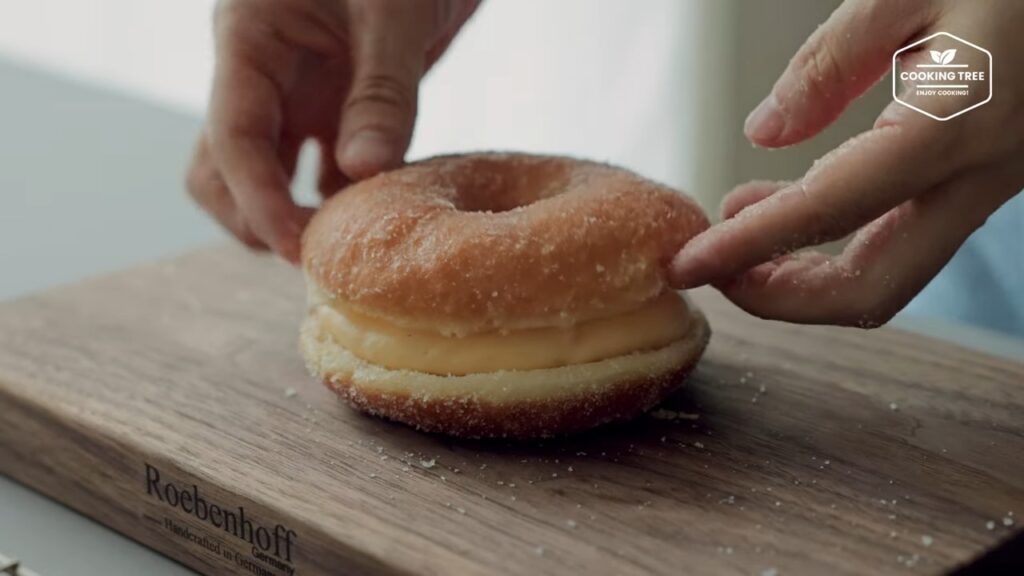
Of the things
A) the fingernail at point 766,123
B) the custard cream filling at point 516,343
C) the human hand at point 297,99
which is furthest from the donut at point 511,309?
the human hand at point 297,99

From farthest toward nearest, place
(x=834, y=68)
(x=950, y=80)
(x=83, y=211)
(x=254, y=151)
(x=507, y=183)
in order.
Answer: (x=83, y=211), (x=254, y=151), (x=507, y=183), (x=834, y=68), (x=950, y=80)

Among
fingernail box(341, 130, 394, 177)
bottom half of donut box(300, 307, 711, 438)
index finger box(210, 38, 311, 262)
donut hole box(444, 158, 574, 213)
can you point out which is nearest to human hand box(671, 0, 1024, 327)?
bottom half of donut box(300, 307, 711, 438)

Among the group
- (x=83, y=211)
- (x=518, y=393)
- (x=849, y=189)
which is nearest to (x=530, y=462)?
(x=518, y=393)

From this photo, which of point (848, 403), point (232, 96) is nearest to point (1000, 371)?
point (848, 403)

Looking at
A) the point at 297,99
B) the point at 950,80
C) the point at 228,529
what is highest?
the point at 950,80

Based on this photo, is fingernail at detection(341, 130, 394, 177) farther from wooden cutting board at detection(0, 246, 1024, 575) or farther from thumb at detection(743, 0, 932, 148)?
thumb at detection(743, 0, 932, 148)

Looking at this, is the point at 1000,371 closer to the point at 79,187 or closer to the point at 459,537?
the point at 459,537

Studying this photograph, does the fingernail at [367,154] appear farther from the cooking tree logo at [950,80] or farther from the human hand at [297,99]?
the cooking tree logo at [950,80]

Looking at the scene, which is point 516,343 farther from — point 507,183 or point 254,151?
point 254,151
